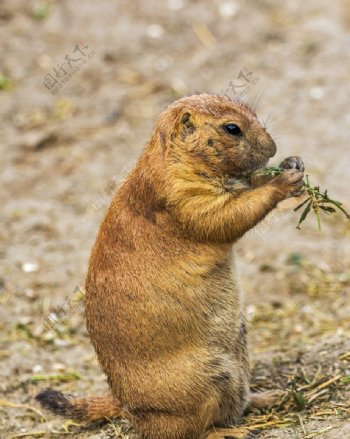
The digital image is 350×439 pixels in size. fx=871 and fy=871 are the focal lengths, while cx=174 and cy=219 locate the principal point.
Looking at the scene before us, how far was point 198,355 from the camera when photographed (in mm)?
4781

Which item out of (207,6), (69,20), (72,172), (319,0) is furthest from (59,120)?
(319,0)

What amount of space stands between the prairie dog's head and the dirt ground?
46 centimetres

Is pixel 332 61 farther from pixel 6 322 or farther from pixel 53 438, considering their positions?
pixel 53 438

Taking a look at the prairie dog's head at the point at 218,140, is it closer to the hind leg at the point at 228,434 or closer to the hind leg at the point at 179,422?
the hind leg at the point at 179,422

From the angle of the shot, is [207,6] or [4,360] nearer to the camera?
[4,360]

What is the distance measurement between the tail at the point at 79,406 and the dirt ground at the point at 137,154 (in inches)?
4.1

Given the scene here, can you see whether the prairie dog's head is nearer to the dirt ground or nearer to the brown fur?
the brown fur

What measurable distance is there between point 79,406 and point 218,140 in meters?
1.78

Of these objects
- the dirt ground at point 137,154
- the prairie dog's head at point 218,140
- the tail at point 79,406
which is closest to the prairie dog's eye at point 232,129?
the prairie dog's head at point 218,140

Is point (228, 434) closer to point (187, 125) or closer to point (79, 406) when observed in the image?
point (79, 406)

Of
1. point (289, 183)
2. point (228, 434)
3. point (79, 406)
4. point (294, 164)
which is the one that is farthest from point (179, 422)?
point (294, 164)

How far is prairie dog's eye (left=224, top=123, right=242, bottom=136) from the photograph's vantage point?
4.74 meters

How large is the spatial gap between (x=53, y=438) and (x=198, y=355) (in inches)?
53.3

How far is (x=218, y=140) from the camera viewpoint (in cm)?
475
